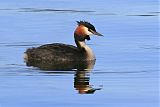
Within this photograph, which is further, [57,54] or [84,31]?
[84,31]

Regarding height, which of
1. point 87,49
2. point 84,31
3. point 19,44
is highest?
point 84,31

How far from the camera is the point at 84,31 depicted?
67.3 feet

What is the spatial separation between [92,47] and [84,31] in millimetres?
547

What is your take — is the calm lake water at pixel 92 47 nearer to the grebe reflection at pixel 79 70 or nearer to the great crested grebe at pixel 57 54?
the grebe reflection at pixel 79 70

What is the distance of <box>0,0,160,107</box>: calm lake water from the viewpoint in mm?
14562

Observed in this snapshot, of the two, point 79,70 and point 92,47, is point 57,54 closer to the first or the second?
point 92,47

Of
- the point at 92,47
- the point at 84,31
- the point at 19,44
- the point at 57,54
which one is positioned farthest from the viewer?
the point at 92,47

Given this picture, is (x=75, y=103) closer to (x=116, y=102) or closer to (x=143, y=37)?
(x=116, y=102)

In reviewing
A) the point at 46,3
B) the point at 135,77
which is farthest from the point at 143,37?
the point at 46,3

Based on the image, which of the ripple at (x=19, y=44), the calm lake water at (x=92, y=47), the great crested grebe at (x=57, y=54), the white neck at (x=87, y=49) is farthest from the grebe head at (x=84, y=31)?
the ripple at (x=19, y=44)

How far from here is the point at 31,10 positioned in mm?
26828

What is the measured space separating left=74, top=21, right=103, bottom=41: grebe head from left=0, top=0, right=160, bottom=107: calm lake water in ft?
1.38

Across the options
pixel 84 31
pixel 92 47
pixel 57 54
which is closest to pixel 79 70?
pixel 57 54

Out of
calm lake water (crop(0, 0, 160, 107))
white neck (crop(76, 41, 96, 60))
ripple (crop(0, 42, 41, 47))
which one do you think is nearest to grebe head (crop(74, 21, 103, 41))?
white neck (crop(76, 41, 96, 60))
